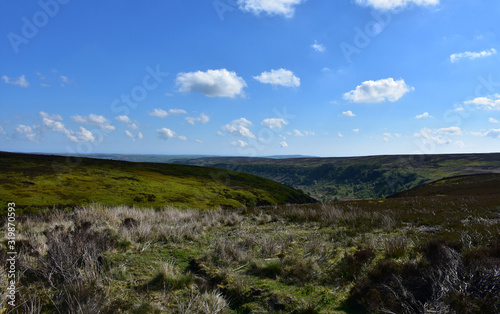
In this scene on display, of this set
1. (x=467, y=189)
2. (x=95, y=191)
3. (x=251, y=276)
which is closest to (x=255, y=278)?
(x=251, y=276)

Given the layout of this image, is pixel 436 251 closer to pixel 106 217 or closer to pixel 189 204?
pixel 106 217

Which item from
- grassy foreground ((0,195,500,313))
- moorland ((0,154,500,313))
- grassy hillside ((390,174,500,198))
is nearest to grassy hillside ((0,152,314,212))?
moorland ((0,154,500,313))

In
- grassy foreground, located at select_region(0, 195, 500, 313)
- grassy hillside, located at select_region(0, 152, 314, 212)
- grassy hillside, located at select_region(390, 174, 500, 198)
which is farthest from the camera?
grassy hillside, located at select_region(390, 174, 500, 198)

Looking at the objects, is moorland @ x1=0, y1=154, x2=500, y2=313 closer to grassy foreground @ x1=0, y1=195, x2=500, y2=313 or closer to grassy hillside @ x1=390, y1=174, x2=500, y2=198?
grassy foreground @ x1=0, y1=195, x2=500, y2=313

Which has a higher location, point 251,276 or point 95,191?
point 251,276

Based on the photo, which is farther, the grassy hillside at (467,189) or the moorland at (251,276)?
the grassy hillside at (467,189)

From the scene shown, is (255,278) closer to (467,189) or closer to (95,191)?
(95,191)

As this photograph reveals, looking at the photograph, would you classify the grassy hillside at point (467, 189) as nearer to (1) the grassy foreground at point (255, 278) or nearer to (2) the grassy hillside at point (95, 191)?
(2) the grassy hillside at point (95, 191)

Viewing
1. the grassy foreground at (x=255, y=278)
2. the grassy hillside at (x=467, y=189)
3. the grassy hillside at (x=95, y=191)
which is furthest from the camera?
the grassy hillside at (x=467, y=189)

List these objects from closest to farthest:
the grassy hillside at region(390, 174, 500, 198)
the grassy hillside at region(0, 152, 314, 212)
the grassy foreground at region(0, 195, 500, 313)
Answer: the grassy foreground at region(0, 195, 500, 313) < the grassy hillside at region(0, 152, 314, 212) < the grassy hillside at region(390, 174, 500, 198)

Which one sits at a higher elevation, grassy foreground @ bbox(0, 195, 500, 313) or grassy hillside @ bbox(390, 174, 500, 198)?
grassy foreground @ bbox(0, 195, 500, 313)

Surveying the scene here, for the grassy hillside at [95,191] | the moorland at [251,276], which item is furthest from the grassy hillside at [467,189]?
the moorland at [251,276]

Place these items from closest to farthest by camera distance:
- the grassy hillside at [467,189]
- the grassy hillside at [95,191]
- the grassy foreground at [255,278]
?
the grassy foreground at [255,278] < the grassy hillside at [95,191] < the grassy hillside at [467,189]

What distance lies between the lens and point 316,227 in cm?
1150
